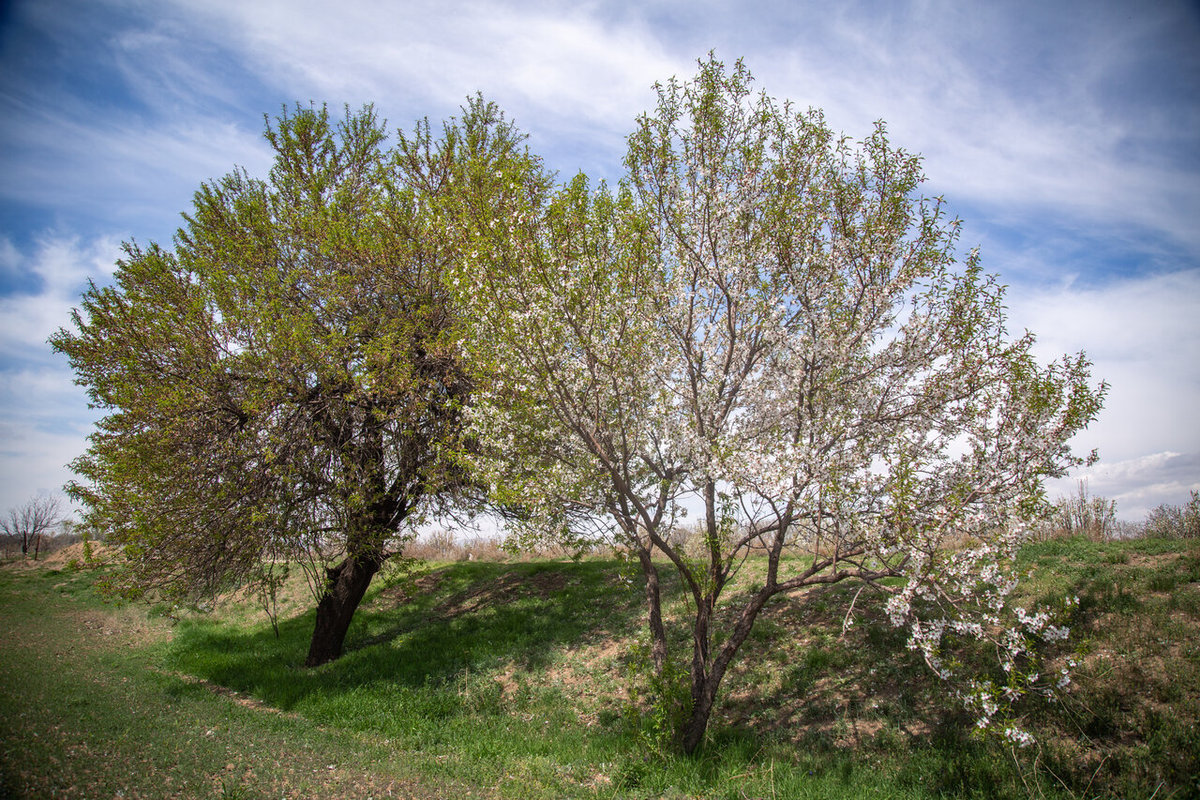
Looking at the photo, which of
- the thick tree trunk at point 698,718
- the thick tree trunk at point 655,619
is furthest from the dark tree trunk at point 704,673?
the thick tree trunk at point 655,619

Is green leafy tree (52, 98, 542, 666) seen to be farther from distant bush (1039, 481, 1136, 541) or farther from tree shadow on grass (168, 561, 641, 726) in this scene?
distant bush (1039, 481, 1136, 541)

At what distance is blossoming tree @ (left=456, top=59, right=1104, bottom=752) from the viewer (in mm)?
7574

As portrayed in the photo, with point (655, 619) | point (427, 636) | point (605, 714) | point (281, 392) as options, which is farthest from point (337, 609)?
point (655, 619)

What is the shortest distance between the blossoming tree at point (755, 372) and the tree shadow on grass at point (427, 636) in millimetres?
5277

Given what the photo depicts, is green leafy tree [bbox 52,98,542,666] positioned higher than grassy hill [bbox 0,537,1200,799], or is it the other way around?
green leafy tree [bbox 52,98,542,666]

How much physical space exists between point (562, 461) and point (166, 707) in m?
9.48

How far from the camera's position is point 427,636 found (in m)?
16.1

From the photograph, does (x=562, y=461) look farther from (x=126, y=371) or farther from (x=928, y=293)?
(x=126, y=371)

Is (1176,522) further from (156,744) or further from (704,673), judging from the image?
(156,744)

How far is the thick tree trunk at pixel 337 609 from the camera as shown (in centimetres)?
1548

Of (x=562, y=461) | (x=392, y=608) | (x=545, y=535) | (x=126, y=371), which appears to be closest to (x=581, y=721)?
(x=545, y=535)

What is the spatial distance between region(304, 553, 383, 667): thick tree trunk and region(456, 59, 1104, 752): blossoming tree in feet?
26.1

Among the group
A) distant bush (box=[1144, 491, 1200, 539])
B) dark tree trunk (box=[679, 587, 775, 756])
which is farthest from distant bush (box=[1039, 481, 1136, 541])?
dark tree trunk (box=[679, 587, 775, 756])

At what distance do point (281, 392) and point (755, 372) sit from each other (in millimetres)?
10638
